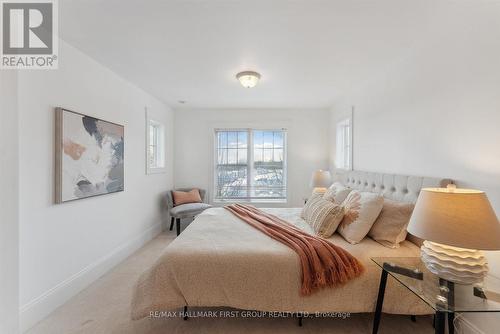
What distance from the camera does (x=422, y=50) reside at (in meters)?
1.91

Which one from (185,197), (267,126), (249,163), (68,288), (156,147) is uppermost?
(267,126)

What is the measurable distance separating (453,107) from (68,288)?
3.59 metres

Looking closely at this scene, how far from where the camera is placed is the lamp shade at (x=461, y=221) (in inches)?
40.9

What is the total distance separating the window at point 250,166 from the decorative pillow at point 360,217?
8.25ft

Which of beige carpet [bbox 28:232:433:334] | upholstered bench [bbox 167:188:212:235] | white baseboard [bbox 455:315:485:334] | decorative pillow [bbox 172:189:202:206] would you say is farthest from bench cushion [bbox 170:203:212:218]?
white baseboard [bbox 455:315:485:334]

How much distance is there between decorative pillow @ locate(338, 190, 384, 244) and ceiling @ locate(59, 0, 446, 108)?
1.40 meters

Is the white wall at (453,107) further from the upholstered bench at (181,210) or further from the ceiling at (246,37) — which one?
the upholstered bench at (181,210)

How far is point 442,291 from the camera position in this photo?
3.94 ft

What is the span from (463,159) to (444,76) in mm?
664

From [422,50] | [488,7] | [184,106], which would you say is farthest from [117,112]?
[488,7]

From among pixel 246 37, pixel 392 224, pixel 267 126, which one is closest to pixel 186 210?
pixel 267 126

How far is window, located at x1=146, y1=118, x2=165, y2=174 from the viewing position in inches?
150

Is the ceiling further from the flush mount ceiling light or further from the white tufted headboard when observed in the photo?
the white tufted headboard

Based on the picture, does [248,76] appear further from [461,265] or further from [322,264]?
[461,265]
